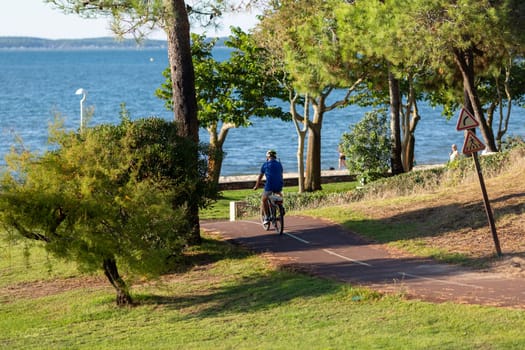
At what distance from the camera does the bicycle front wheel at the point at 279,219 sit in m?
17.4

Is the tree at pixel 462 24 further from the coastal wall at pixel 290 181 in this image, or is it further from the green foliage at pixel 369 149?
the coastal wall at pixel 290 181

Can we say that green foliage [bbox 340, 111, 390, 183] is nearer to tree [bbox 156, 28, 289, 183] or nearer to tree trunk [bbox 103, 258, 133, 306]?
tree [bbox 156, 28, 289, 183]

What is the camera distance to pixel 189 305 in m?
13.0

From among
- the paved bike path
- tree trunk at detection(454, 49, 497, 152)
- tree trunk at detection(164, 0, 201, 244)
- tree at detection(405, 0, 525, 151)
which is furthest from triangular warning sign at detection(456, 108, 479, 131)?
tree trunk at detection(454, 49, 497, 152)

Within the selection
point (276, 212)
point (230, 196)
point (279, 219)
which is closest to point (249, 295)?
point (279, 219)

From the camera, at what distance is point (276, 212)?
58.2 feet

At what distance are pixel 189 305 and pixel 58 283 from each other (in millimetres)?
3714

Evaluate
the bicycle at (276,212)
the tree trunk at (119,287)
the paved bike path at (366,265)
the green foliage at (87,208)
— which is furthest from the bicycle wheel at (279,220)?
the tree trunk at (119,287)

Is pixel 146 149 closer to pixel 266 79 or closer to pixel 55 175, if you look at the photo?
pixel 55 175

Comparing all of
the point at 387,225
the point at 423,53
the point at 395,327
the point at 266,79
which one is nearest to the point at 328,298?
the point at 395,327

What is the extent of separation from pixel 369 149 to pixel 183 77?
50.0ft

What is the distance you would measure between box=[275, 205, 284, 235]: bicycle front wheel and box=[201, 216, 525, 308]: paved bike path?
0.15 metres

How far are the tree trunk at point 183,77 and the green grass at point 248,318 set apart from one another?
10.0ft

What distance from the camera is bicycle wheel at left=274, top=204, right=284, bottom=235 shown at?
1741 centimetres
